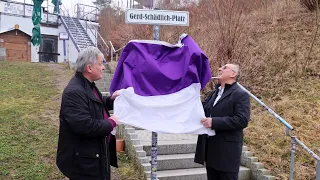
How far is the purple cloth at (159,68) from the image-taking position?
3.14m

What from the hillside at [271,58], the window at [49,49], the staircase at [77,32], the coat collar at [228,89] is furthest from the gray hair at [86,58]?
the window at [49,49]

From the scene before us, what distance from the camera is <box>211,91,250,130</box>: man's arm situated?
3105mm

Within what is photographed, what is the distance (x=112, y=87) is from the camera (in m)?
3.21

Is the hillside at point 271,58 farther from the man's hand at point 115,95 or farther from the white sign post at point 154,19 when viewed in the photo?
the man's hand at point 115,95

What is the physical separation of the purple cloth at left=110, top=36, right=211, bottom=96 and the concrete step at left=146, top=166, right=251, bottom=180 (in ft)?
6.26

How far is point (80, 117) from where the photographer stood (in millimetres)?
2445

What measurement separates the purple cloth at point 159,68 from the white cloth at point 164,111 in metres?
0.08

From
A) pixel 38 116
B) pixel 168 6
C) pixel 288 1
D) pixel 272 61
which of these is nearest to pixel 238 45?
pixel 272 61

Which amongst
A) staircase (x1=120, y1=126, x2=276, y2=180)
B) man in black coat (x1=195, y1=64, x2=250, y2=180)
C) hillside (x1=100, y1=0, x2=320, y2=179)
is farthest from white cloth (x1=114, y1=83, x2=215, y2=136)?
hillside (x1=100, y1=0, x2=320, y2=179)

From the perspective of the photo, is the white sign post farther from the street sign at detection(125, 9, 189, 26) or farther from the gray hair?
the gray hair

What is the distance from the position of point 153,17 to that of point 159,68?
1.99 ft

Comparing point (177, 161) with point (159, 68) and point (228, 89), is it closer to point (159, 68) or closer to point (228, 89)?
point (228, 89)

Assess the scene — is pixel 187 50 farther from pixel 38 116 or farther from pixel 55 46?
pixel 55 46

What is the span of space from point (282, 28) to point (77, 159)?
334 inches
